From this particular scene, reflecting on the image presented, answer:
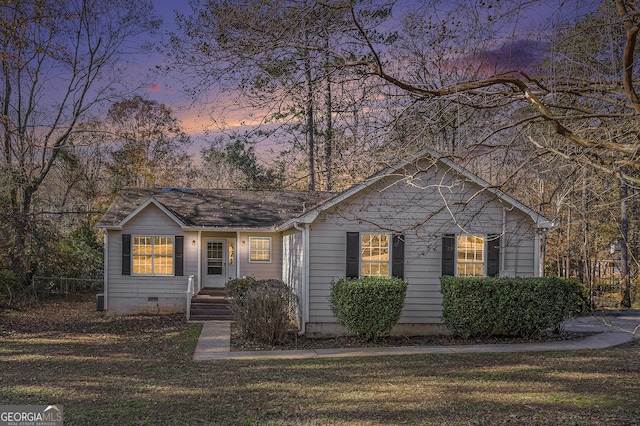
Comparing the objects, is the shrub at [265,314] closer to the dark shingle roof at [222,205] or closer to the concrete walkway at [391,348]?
the concrete walkway at [391,348]

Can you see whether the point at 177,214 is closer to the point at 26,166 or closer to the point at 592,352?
the point at 26,166

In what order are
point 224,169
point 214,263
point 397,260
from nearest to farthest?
point 397,260 → point 214,263 → point 224,169

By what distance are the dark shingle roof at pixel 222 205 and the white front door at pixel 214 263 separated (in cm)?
122

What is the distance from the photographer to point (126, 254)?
60.2 ft

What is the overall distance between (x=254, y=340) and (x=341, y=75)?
8.46m

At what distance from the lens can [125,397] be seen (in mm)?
7758

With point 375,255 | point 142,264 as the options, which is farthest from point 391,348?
point 142,264

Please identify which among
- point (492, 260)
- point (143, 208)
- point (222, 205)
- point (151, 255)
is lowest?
point (151, 255)

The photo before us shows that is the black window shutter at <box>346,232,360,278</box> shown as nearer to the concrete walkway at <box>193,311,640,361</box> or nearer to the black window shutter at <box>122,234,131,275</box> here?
the concrete walkway at <box>193,311,640,361</box>

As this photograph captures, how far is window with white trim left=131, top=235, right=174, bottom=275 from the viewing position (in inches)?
731

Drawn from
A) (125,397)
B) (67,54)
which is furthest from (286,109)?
(67,54)

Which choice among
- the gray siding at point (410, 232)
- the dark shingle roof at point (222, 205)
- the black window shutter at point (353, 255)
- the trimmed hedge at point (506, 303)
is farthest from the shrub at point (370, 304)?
the dark shingle roof at point (222, 205)

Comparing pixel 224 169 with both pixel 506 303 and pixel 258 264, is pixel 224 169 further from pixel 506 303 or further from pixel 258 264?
pixel 506 303

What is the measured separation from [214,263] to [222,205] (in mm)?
2332
